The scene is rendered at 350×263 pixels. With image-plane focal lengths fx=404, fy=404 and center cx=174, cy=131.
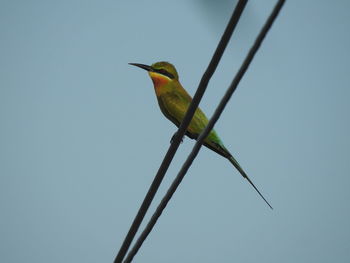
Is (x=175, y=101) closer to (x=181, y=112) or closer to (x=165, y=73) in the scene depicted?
(x=181, y=112)

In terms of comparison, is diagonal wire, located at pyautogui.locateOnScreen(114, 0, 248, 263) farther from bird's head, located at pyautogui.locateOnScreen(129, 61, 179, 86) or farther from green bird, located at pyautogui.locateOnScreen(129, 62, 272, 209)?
bird's head, located at pyautogui.locateOnScreen(129, 61, 179, 86)

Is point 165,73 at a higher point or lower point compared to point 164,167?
lower

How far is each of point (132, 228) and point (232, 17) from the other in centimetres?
58

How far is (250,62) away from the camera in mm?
867

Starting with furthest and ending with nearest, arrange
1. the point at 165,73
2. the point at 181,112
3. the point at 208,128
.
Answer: the point at 165,73
the point at 181,112
the point at 208,128

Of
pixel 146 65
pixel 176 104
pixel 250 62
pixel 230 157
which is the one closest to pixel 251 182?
pixel 230 157

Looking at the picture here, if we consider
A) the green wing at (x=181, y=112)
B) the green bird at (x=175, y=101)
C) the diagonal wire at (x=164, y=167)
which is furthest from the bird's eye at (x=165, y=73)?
the diagonal wire at (x=164, y=167)

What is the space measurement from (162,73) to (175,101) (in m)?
0.33

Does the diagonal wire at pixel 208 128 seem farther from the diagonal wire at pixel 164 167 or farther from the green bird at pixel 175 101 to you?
the green bird at pixel 175 101

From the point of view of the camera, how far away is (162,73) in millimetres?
3207

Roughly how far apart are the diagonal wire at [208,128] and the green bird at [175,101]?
1.49 meters

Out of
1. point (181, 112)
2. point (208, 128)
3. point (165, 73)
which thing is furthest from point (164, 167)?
point (165, 73)

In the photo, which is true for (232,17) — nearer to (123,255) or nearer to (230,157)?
(123,255)

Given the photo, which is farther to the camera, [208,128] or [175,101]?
A: [175,101]
